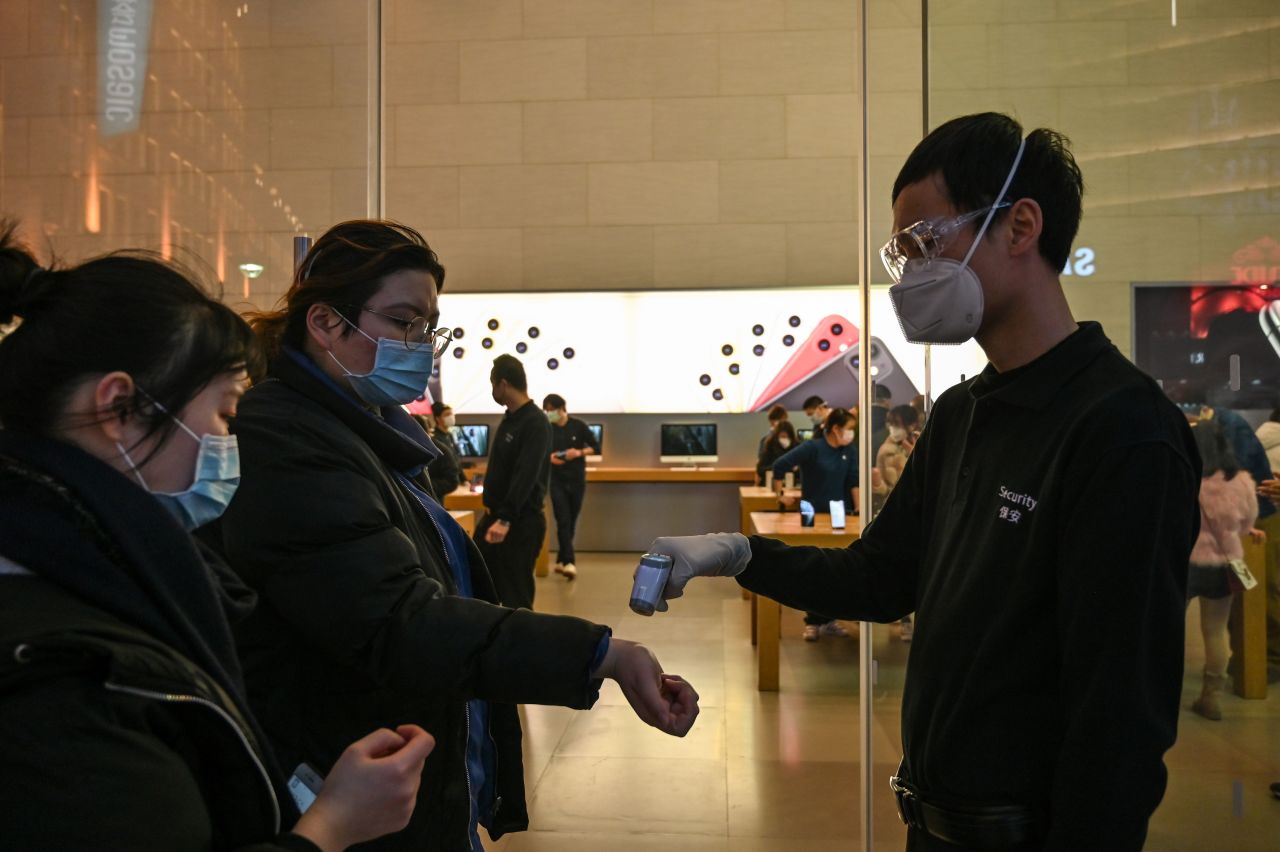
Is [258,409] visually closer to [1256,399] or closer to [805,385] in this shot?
[1256,399]

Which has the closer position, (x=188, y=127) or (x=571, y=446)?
(x=188, y=127)

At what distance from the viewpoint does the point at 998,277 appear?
4.81ft

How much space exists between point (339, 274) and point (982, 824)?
1314 millimetres

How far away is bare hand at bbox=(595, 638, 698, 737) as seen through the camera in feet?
4.62

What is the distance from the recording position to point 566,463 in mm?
9969

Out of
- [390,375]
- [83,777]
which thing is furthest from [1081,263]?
[83,777]

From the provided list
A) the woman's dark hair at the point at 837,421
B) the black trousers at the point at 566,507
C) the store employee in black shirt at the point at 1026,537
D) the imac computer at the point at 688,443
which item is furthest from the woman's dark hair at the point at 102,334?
the imac computer at the point at 688,443

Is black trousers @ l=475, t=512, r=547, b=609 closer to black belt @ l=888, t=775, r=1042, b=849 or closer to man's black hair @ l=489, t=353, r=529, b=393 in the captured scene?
man's black hair @ l=489, t=353, r=529, b=393

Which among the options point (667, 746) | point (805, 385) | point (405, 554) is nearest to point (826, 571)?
point (405, 554)

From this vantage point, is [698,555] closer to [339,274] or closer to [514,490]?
[339,274]

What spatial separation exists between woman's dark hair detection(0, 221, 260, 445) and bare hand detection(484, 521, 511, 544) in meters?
4.61

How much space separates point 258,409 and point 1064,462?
3.70ft

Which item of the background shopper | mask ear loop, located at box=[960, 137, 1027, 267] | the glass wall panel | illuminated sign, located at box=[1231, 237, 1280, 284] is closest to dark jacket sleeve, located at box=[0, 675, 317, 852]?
mask ear loop, located at box=[960, 137, 1027, 267]

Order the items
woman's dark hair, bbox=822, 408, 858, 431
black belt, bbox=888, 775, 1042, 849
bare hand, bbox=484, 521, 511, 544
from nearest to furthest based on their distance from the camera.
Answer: black belt, bbox=888, 775, 1042, 849 → bare hand, bbox=484, 521, 511, 544 → woman's dark hair, bbox=822, 408, 858, 431
